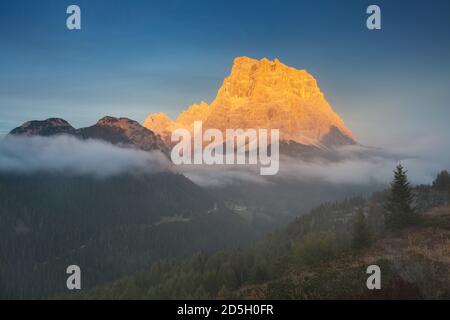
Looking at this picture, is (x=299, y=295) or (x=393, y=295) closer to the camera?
(x=393, y=295)

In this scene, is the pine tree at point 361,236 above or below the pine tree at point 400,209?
below

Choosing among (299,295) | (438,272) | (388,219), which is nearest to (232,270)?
(388,219)

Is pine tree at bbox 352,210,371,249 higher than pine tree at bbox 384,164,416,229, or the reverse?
pine tree at bbox 384,164,416,229

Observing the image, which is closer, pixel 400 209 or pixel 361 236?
pixel 361 236

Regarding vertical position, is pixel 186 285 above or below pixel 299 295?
below

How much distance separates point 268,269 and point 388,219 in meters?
20.5

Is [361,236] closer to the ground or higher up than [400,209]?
closer to the ground

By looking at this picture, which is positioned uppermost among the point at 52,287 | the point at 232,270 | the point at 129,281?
the point at 232,270

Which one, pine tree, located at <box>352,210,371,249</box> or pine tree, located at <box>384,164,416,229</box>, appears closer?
pine tree, located at <box>352,210,371,249</box>

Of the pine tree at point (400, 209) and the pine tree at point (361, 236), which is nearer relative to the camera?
the pine tree at point (361, 236)
